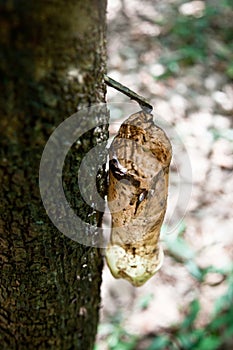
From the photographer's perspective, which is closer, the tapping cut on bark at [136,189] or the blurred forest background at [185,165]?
the tapping cut on bark at [136,189]

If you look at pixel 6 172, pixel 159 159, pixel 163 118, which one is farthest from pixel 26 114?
pixel 163 118

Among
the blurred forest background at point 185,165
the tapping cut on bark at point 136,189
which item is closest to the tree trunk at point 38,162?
the tapping cut on bark at point 136,189

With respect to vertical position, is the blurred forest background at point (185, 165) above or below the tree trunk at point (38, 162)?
below

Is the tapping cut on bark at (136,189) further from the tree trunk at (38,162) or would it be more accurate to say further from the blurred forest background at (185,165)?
the blurred forest background at (185,165)

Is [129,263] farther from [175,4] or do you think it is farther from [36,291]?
[175,4]

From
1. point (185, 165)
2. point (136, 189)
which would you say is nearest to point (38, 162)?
point (136, 189)

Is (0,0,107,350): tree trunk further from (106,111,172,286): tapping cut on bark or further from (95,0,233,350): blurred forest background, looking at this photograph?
(95,0,233,350): blurred forest background

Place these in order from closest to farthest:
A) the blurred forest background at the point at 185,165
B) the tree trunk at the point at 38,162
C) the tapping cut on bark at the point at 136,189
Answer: the tree trunk at the point at 38,162, the tapping cut on bark at the point at 136,189, the blurred forest background at the point at 185,165

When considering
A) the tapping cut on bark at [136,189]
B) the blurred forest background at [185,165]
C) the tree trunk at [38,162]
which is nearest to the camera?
the tree trunk at [38,162]
